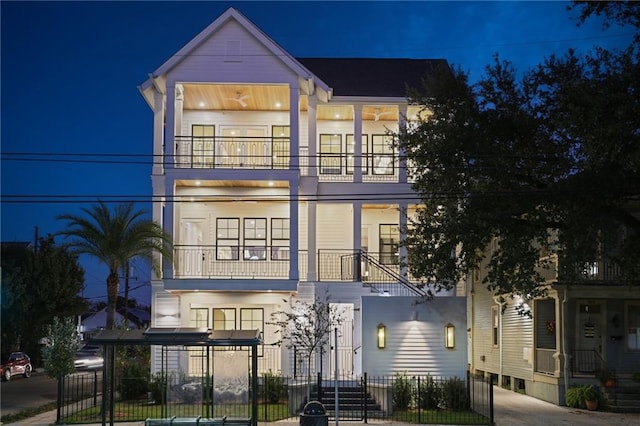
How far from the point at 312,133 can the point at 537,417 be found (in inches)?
492

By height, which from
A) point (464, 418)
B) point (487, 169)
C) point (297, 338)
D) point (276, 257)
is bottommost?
point (464, 418)

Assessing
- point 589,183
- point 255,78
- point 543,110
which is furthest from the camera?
point 255,78

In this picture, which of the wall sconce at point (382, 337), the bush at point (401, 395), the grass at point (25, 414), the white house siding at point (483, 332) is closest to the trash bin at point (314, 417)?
the bush at point (401, 395)

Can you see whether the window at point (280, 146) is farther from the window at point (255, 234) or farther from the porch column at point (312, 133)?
the window at point (255, 234)

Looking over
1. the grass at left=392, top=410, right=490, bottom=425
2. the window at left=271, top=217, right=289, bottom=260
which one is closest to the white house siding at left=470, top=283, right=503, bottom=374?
the window at left=271, top=217, right=289, bottom=260

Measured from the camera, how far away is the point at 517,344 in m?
31.8

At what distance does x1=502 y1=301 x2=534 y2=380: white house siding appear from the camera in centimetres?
3022

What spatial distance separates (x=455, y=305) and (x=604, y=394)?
537 centimetres

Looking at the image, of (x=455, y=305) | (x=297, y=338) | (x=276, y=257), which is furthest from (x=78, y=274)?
(x=455, y=305)

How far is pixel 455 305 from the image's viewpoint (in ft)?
87.4

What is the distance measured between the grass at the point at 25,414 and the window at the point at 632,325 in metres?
19.3

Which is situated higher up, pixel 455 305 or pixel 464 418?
pixel 455 305

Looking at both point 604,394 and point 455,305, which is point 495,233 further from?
point 604,394

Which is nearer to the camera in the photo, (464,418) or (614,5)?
(614,5)
